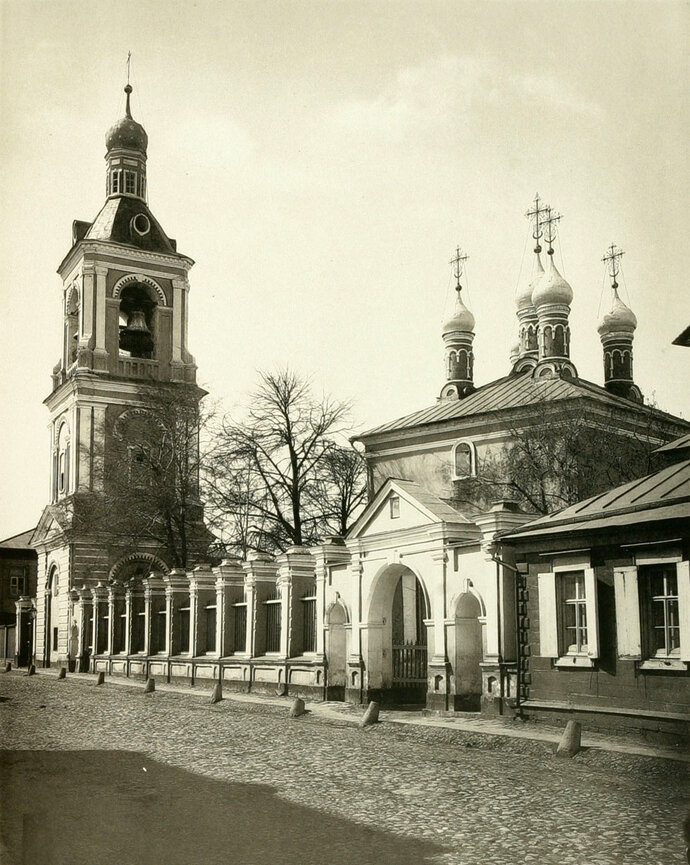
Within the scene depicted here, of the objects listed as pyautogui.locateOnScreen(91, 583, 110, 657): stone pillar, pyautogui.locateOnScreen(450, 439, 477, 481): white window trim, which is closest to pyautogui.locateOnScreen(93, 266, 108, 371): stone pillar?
pyautogui.locateOnScreen(91, 583, 110, 657): stone pillar

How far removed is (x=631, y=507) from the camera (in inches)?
515

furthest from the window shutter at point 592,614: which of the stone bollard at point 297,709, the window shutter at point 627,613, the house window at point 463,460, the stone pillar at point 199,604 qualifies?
Answer: the house window at point 463,460

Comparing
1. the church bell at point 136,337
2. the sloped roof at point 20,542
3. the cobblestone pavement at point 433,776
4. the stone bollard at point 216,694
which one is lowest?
the stone bollard at point 216,694

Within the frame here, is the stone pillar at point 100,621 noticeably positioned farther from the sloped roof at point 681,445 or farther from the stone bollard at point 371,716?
the sloped roof at point 681,445

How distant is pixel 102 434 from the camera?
128ft

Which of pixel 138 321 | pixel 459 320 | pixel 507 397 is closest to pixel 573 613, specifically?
pixel 507 397

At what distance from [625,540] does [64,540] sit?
29561 mm

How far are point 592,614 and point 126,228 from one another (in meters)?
31.2

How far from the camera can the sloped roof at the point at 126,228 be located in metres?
40.4

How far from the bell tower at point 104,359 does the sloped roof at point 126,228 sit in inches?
1.6

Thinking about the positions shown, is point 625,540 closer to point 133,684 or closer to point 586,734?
point 586,734

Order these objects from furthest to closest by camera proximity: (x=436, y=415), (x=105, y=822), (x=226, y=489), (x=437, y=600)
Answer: (x=436, y=415)
(x=226, y=489)
(x=437, y=600)
(x=105, y=822)

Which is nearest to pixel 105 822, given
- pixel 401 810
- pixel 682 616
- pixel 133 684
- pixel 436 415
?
pixel 401 810

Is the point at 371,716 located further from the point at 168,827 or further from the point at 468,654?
the point at 168,827
